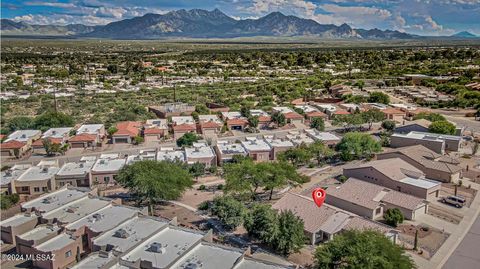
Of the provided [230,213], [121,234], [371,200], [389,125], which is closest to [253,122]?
[389,125]

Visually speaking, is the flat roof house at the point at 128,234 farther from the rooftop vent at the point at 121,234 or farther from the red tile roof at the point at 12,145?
the red tile roof at the point at 12,145

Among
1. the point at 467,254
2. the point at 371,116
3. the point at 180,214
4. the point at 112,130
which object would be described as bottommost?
the point at 180,214

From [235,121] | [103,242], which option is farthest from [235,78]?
[103,242]

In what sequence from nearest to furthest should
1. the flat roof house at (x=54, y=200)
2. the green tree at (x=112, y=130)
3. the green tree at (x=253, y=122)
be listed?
the flat roof house at (x=54, y=200), the green tree at (x=112, y=130), the green tree at (x=253, y=122)

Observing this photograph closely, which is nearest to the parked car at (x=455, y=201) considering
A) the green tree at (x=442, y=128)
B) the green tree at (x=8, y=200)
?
the green tree at (x=442, y=128)

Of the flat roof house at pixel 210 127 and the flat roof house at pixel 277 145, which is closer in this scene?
the flat roof house at pixel 277 145

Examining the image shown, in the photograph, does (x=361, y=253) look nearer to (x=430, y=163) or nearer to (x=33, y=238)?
(x=33, y=238)

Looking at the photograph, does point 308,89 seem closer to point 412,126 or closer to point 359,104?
point 359,104
